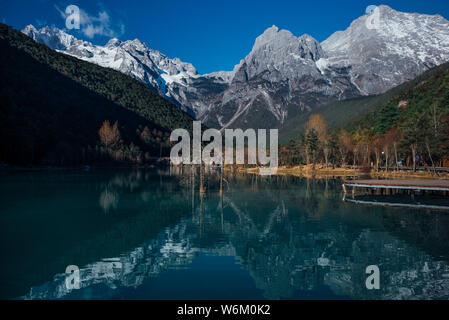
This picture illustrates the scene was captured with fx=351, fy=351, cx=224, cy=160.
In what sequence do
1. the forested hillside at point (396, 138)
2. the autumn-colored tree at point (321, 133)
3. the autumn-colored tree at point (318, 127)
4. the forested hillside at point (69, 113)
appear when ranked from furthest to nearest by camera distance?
the autumn-colored tree at point (318, 127) → the forested hillside at point (69, 113) → the autumn-colored tree at point (321, 133) → the forested hillside at point (396, 138)

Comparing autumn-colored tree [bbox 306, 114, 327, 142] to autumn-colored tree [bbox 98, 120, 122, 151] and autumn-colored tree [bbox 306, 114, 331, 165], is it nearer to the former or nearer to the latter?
autumn-colored tree [bbox 306, 114, 331, 165]

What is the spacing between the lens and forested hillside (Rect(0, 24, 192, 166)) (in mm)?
76500

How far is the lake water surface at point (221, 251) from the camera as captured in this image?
1045cm

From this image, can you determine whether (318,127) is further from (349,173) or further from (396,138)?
(349,173)

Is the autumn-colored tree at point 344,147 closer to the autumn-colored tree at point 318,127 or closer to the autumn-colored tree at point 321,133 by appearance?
the autumn-colored tree at point 321,133

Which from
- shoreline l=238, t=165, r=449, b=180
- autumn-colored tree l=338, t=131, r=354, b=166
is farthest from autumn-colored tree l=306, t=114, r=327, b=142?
Answer: shoreline l=238, t=165, r=449, b=180

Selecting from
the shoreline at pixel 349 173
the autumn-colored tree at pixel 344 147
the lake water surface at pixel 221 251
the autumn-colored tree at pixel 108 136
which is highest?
the autumn-colored tree at pixel 108 136

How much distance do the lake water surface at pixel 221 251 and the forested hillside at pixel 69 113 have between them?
56655 mm

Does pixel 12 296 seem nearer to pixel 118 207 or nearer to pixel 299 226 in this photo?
pixel 299 226

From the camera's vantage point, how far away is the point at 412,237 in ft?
55.1

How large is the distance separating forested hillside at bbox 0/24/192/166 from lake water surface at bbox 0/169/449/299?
56655 mm

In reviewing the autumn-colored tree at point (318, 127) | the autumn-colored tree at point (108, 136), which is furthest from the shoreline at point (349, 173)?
the autumn-colored tree at point (108, 136)

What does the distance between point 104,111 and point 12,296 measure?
4503 inches

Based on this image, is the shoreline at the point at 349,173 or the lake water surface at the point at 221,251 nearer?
the lake water surface at the point at 221,251
